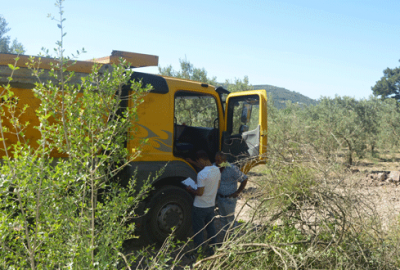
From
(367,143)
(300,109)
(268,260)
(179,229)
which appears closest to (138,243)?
(179,229)

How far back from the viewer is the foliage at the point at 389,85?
61312 millimetres

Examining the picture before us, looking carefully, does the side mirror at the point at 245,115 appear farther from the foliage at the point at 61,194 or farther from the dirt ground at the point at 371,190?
the foliage at the point at 61,194

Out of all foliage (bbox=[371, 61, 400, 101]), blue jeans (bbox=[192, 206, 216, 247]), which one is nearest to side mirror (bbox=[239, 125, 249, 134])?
blue jeans (bbox=[192, 206, 216, 247])

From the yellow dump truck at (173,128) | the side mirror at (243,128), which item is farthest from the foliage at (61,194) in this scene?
the side mirror at (243,128)

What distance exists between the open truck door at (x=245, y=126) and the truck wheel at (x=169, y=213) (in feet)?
3.94

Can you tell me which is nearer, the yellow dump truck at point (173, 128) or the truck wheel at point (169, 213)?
the yellow dump truck at point (173, 128)

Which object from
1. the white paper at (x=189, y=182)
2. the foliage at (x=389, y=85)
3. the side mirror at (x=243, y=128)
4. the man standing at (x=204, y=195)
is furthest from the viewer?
the foliage at (x=389, y=85)

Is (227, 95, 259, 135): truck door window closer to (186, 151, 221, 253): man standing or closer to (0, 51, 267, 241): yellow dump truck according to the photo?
(0, 51, 267, 241): yellow dump truck

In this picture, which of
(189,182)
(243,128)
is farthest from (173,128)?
(243,128)

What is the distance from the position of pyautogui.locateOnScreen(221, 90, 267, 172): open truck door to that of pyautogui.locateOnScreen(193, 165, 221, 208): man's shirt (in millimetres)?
1072

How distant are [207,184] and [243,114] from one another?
2029 mm

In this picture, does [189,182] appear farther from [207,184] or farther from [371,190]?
[371,190]

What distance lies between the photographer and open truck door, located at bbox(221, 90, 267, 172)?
228 inches

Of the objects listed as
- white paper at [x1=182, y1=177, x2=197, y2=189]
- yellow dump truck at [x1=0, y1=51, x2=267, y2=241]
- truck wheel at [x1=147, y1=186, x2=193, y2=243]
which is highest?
yellow dump truck at [x1=0, y1=51, x2=267, y2=241]
